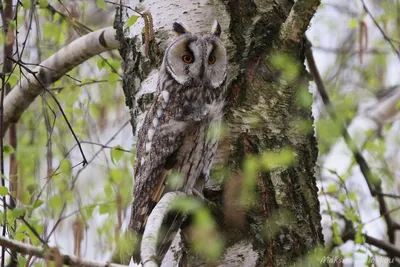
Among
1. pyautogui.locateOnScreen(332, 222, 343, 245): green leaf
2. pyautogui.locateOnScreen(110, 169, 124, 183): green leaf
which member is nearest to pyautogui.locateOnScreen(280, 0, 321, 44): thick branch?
pyautogui.locateOnScreen(332, 222, 343, 245): green leaf

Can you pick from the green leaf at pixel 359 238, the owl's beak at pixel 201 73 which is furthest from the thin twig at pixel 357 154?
the owl's beak at pixel 201 73

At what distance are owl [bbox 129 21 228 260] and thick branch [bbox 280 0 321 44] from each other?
0.20 meters

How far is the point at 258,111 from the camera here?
2.04 m

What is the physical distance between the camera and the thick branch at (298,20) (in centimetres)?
197

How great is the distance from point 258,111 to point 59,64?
0.90 metres

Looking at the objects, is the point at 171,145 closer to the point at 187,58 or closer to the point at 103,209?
the point at 187,58

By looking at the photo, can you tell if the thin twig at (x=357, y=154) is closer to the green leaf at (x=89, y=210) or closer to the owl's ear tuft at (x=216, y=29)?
the owl's ear tuft at (x=216, y=29)

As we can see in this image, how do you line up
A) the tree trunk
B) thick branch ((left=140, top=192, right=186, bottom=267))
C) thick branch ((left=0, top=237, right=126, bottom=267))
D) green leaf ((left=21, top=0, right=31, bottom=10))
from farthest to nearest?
1. green leaf ((left=21, top=0, right=31, bottom=10))
2. the tree trunk
3. thick branch ((left=0, top=237, right=126, bottom=267))
4. thick branch ((left=140, top=192, right=186, bottom=267))

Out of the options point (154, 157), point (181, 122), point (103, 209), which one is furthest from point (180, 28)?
point (103, 209)

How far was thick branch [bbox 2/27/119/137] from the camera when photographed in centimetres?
243

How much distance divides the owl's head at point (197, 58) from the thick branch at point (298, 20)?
0.20 metres

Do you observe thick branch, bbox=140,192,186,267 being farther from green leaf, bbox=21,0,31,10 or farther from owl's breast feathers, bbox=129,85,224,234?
green leaf, bbox=21,0,31,10

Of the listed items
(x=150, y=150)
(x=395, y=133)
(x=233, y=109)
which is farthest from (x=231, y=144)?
(x=395, y=133)

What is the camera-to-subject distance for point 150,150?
207 centimetres
